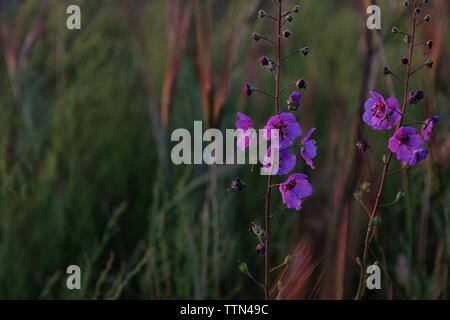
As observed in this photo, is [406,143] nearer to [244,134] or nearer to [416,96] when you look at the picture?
[416,96]

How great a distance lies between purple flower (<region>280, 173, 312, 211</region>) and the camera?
67 cm

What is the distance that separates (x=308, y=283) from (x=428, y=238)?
562mm

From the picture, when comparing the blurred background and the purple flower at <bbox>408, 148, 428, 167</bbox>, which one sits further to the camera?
the blurred background

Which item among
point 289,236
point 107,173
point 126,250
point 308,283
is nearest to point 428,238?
point 289,236

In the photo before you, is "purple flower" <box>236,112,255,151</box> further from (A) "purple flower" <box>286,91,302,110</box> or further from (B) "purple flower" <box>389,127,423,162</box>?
(B) "purple flower" <box>389,127,423,162</box>

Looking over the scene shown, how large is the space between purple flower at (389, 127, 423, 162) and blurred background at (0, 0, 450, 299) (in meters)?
0.19

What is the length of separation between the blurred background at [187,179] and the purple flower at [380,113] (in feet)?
0.50

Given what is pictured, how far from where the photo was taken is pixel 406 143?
674 mm

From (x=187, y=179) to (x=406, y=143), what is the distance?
37.6 inches

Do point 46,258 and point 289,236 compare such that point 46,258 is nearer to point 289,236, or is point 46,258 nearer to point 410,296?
point 289,236

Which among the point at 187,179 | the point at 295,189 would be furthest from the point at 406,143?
the point at 187,179

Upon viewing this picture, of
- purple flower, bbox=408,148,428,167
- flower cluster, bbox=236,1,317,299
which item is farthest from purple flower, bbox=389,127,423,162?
flower cluster, bbox=236,1,317,299

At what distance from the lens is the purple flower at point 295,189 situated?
67 centimetres
